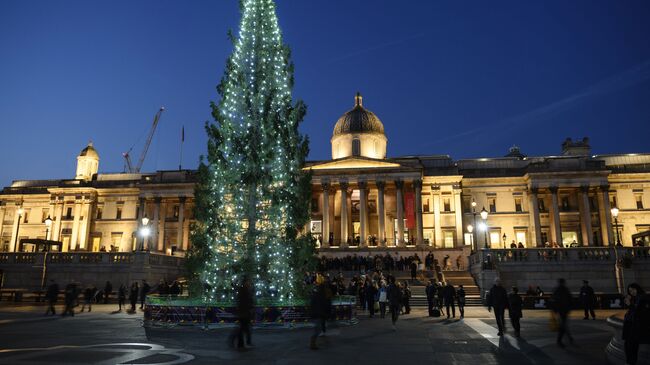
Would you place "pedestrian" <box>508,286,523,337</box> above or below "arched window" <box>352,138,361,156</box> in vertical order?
below

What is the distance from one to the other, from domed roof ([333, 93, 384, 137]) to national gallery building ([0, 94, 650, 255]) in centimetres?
13

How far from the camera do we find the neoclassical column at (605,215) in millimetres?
54994

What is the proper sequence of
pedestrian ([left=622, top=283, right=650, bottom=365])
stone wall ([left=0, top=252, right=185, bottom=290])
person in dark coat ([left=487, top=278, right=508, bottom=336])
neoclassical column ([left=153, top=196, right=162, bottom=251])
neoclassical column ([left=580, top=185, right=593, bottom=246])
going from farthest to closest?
neoclassical column ([left=153, top=196, right=162, bottom=251]) → neoclassical column ([left=580, top=185, right=593, bottom=246]) → stone wall ([left=0, top=252, right=185, bottom=290]) → person in dark coat ([left=487, top=278, right=508, bottom=336]) → pedestrian ([left=622, top=283, right=650, bottom=365])

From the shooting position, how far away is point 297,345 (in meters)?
13.7

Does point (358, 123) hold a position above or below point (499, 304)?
above

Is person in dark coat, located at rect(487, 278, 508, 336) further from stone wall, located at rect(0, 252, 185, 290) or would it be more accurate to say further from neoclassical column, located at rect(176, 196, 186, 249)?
neoclassical column, located at rect(176, 196, 186, 249)

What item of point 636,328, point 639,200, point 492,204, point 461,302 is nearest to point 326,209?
point 492,204

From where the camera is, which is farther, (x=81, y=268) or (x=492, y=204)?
(x=492, y=204)

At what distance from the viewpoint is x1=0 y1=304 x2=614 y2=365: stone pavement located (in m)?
11.3

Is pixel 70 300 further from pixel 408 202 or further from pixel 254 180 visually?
pixel 408 202

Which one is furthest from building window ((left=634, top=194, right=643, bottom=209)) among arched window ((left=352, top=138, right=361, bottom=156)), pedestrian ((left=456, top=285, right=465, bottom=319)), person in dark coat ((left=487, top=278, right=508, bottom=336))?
person in dark coat ((left=487, top=278, right=508, bottom=336))

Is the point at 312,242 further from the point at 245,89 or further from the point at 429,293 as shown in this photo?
the point at 429,293

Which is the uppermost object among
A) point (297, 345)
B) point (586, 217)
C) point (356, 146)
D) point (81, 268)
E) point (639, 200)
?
point (356, 146)

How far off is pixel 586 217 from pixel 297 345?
5164 centimetres
